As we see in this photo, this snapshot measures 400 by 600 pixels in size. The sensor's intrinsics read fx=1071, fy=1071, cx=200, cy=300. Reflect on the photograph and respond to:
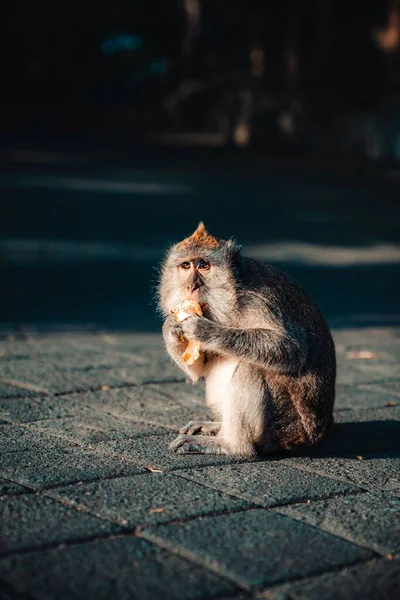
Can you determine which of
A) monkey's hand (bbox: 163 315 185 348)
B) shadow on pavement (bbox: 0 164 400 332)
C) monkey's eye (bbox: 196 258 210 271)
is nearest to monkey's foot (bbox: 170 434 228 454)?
monkey's hand (bbox: 163 315 185 348)

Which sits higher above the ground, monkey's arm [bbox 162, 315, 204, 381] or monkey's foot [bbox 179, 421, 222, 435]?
monkey's arm [bbox 162, 315, 204, 381]

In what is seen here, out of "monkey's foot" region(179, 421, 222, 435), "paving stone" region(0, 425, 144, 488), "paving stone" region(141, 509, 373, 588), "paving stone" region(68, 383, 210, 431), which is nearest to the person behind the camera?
"paving stone" region(141, 509, 373, 588)

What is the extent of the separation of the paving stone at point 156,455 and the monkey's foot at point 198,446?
22mm

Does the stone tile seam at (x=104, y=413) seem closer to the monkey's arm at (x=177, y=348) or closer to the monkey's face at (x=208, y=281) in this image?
the monkey's arm at (x=177, y=348)

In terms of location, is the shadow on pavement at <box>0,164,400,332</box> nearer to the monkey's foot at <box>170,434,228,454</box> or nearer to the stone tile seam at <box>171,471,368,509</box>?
the monkey's foot at <box>170,434,228,454</box>

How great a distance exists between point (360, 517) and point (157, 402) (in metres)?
2.24

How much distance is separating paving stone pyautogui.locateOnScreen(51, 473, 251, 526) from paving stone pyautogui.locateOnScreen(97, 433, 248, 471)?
0.25 metres

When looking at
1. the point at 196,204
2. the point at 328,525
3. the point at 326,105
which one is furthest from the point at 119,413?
the point at 326,105

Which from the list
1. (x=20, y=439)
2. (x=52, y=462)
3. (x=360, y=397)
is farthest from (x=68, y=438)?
(x=360, y=397)

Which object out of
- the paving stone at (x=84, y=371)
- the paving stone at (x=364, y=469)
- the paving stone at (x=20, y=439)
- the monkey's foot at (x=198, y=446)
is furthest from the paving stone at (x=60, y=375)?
the paving stone at (x=364, y=469)

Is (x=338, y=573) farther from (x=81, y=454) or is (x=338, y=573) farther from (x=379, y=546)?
(x=81, y=454)

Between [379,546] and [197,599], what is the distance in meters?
0.89

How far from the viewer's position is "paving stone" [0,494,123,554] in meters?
3.95

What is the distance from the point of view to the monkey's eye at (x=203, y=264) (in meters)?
5.33
